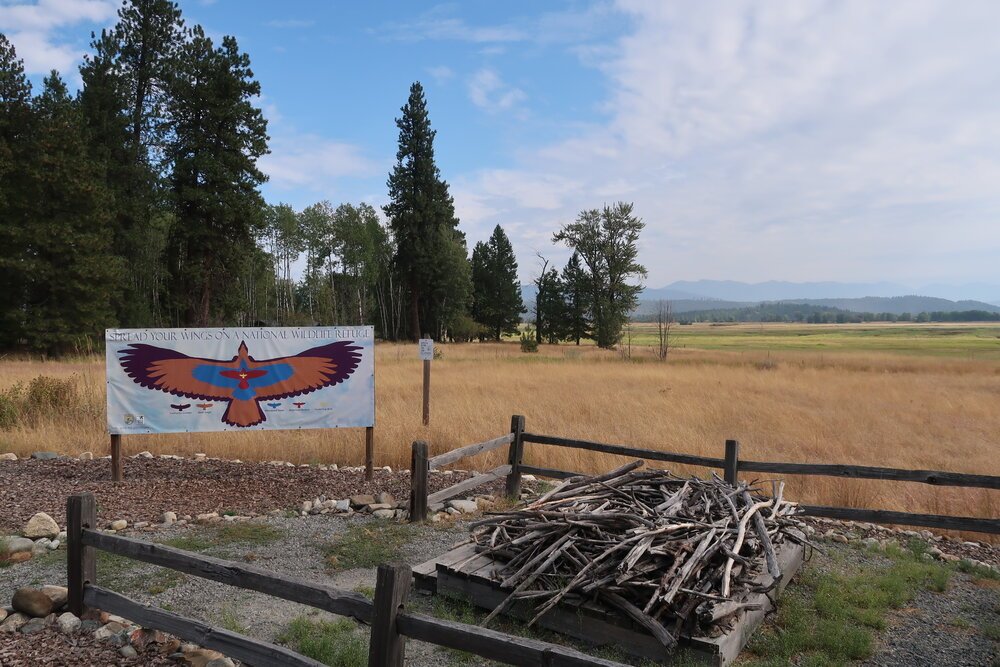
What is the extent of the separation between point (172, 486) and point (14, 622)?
4.15 meters

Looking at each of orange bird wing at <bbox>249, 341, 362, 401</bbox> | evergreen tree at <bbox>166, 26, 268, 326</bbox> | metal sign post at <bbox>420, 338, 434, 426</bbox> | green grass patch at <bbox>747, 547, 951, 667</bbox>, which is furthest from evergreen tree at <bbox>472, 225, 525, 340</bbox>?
green grass patch at <bbox>747, 547, 951, 667</bbox>

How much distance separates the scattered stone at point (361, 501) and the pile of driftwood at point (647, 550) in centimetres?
233

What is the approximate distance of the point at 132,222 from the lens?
37.8 m

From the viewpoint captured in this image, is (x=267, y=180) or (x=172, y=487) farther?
(x=267, y=180)

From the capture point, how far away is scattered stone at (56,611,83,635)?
13.8ft

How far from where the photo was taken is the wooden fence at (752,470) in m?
6.23

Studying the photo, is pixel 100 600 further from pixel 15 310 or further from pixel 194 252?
pixel 194 252

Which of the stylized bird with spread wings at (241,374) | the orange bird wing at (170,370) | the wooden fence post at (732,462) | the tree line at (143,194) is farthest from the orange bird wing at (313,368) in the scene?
the tree line at (143,194)

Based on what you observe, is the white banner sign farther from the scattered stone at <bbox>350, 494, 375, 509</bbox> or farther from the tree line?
the tree line

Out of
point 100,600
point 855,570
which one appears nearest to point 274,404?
point 100,600

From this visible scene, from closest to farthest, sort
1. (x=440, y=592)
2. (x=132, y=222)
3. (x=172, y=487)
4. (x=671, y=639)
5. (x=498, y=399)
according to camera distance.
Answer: (x=671, y=639) → (x=440, y=592) → (x=172, y=487) → (x=498, y=399) → (x=132, y=222)

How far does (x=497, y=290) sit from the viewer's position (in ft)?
259

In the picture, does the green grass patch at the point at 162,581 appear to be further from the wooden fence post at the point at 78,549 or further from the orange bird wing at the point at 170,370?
the orange bird wing at the point at 170,370

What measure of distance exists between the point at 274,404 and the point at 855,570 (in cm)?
719
